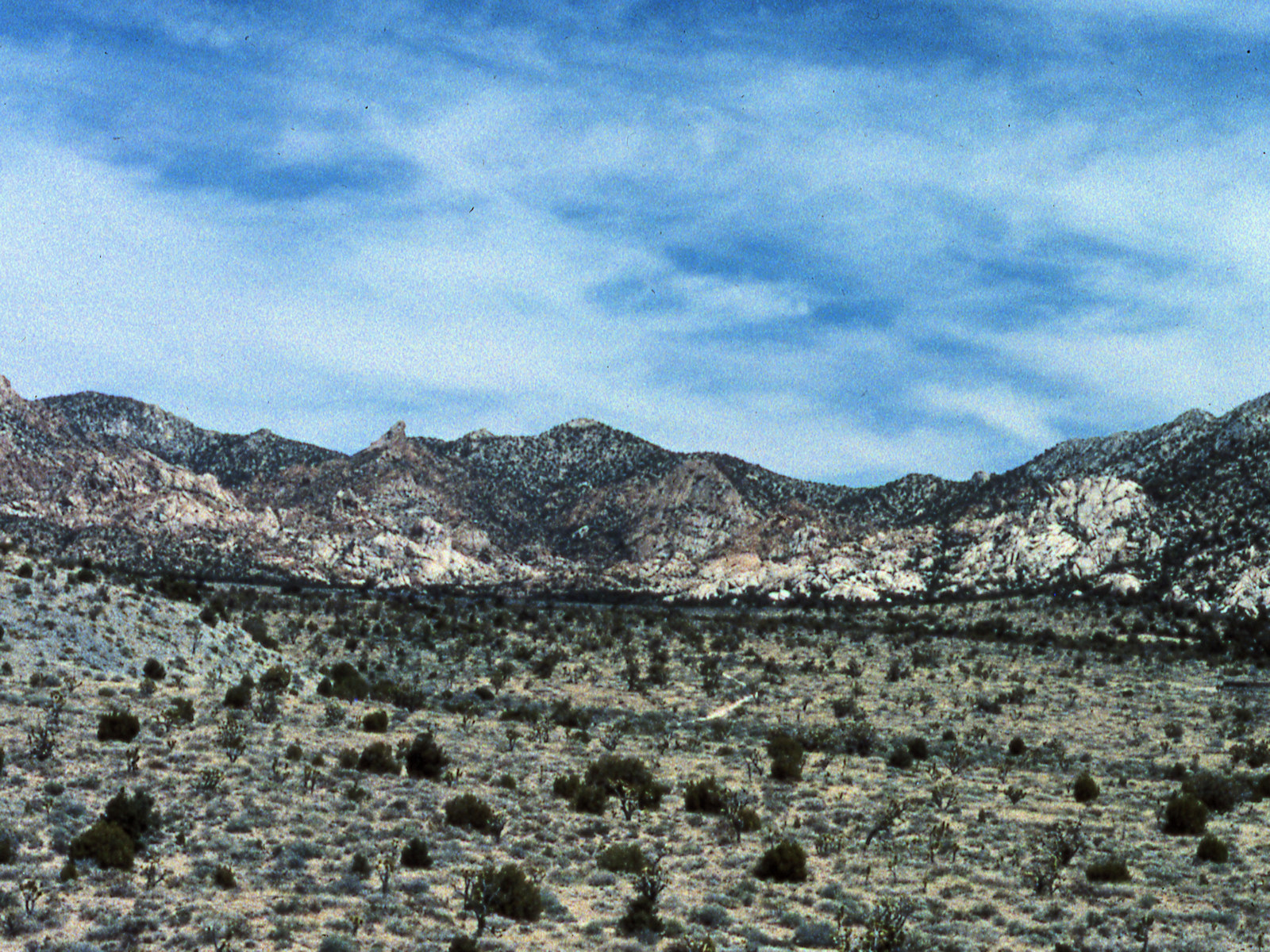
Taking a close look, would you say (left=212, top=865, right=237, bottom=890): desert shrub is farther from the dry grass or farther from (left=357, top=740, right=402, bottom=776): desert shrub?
(left=357, top=740, right=402, bottom=776): desert shrub

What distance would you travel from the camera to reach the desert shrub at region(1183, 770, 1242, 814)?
2573 centimetres

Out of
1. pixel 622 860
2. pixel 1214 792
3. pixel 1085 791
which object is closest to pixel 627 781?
pixel 622 860

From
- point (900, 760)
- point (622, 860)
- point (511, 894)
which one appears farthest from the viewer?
point (900, 760)

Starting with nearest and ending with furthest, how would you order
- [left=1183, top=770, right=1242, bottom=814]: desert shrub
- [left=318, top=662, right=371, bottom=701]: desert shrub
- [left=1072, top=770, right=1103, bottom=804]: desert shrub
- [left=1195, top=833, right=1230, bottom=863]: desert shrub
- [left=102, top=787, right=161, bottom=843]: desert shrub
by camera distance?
1. [left=102, top=787, right=161, bottom=843]: desert shrub
2. [left=1195, top=833, right=1230, bottom=863]: desert shrub
3. [left=1183, top=770, right=1242, bottom=814]: desert shrub
4. [left=1072, top=770, right=1103, bottom=804]: desert shrub
5. [left=318, top=662, right=371, bottom=701]: desert shrub

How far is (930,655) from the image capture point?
5434 cm

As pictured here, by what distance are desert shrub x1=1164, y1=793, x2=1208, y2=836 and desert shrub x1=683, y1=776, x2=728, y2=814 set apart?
10532mm

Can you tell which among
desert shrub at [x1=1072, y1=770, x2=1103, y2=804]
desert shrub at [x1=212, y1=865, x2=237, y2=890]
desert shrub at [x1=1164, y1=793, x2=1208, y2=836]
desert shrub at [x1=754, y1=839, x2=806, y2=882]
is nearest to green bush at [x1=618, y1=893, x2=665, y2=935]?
desert shrub at [x1=754, y1=839, x2=806, y2=882]

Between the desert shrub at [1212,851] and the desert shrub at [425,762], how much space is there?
17.8 metres

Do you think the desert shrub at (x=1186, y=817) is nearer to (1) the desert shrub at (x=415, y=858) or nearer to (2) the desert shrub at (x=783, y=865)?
(2) the desert shrub at (x=783, y=865)

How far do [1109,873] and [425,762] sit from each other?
16243 mm

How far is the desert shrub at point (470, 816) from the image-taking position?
22031 mm

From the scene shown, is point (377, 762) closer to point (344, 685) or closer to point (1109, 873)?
point (344, 685)

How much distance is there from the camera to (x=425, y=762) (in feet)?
85.9

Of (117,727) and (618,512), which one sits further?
(618,512)
